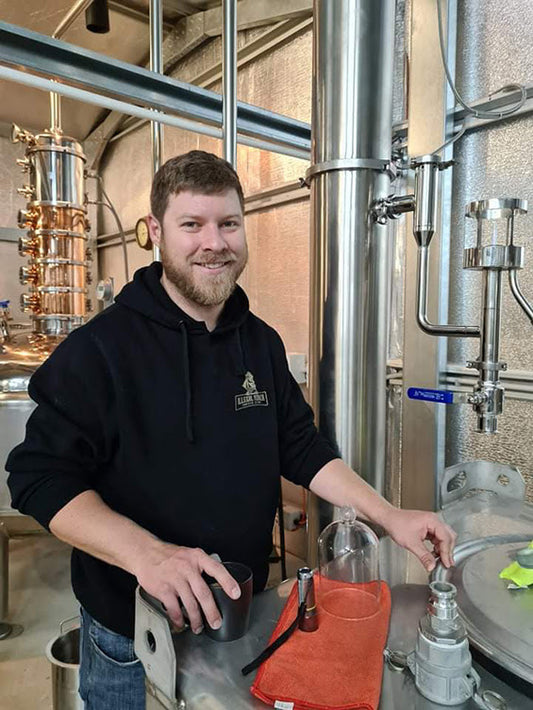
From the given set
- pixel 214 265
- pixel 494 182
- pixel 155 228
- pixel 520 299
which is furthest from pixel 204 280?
pixel 494 182

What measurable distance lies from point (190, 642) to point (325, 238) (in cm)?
75

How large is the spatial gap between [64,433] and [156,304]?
25 centimetres

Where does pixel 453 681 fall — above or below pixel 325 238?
below

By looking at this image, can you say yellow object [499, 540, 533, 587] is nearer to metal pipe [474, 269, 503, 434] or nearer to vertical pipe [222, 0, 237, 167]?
metal pipe [474, 269, 503, 434]

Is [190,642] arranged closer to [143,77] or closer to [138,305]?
[138,305]

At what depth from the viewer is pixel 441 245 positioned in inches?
53.4

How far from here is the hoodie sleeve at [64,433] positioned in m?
0.72

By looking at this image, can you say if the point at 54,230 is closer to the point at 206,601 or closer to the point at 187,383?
the point at 187,383

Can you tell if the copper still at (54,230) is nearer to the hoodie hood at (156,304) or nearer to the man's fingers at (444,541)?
the hoodie hood at (156,304)

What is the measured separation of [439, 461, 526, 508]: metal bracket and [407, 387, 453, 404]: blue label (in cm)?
39

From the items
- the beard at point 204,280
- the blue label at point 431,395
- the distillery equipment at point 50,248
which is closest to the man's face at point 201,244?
the beard at point 204,280

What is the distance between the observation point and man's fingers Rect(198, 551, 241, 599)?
527mm

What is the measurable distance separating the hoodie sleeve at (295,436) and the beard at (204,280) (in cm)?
19

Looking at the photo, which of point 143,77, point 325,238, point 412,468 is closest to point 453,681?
point 325,238
